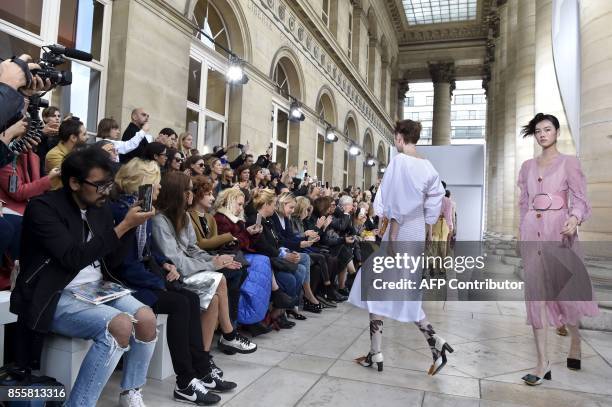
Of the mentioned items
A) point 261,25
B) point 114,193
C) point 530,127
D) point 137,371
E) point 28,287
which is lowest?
point 137,371

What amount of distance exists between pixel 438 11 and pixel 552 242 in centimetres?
3198

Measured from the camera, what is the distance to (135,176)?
10.6ft

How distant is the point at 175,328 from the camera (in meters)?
3.10

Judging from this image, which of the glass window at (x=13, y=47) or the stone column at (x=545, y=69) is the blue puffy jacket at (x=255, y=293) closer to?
the glass window at (x=13, y=47)

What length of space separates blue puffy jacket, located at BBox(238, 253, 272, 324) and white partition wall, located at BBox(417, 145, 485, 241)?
22.5ft

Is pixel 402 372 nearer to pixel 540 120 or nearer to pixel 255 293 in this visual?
pixel 255 293

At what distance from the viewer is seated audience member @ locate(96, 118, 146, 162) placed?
17.1 feet

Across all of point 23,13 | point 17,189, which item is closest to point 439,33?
point 23,13

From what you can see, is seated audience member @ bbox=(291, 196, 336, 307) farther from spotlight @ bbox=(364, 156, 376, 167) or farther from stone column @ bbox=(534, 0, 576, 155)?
spotlight @ bbox=(364, 156, 376, 167)

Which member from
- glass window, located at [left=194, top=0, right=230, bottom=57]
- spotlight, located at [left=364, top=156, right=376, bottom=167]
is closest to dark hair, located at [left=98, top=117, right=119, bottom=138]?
glass window, located at [left=194, top=0, right=230, bottom=57]

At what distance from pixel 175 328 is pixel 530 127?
344 centimetres

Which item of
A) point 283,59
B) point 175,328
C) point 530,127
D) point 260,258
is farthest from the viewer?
point 283,59

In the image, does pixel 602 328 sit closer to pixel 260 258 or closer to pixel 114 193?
pixel 260 258

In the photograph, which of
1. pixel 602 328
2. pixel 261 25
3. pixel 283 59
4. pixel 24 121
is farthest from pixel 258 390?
pixel 283 59
